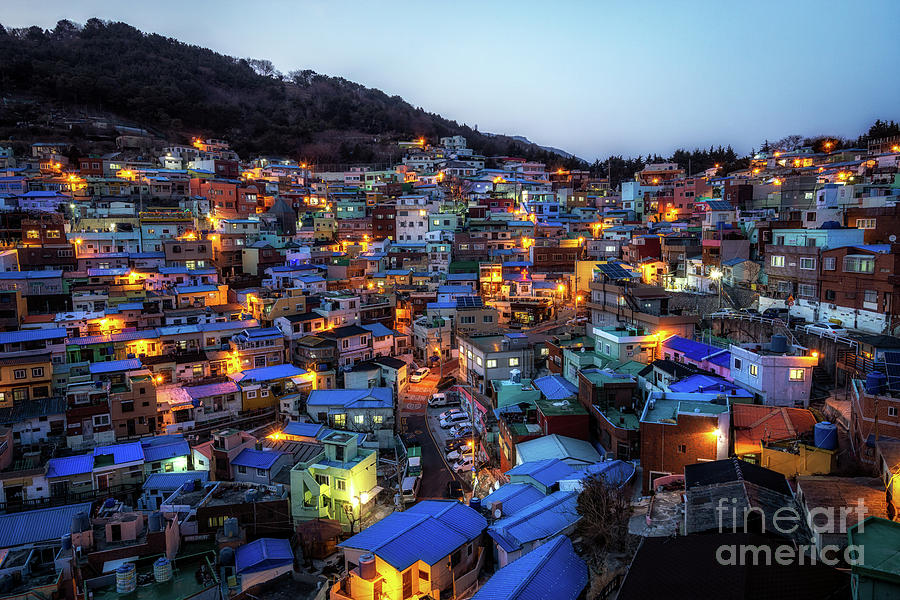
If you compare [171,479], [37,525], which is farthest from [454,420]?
[37,525]

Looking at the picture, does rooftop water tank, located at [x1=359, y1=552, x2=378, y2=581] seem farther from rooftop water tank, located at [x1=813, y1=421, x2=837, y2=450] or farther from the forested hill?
the forested hill

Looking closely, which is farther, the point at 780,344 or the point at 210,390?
the point at 210,390

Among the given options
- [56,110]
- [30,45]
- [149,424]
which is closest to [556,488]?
[149,424]

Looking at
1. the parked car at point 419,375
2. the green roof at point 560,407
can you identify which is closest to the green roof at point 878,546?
the green roof at point 560,407

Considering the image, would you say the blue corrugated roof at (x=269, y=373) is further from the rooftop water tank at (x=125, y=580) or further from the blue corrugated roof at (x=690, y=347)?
the blue corrugated roof at (x=690, y=347)

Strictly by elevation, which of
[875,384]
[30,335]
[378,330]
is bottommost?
[378,330]

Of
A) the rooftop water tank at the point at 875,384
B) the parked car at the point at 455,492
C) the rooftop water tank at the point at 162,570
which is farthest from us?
the parked car at the point at 455,492

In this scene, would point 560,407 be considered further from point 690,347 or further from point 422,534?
point 422,534
